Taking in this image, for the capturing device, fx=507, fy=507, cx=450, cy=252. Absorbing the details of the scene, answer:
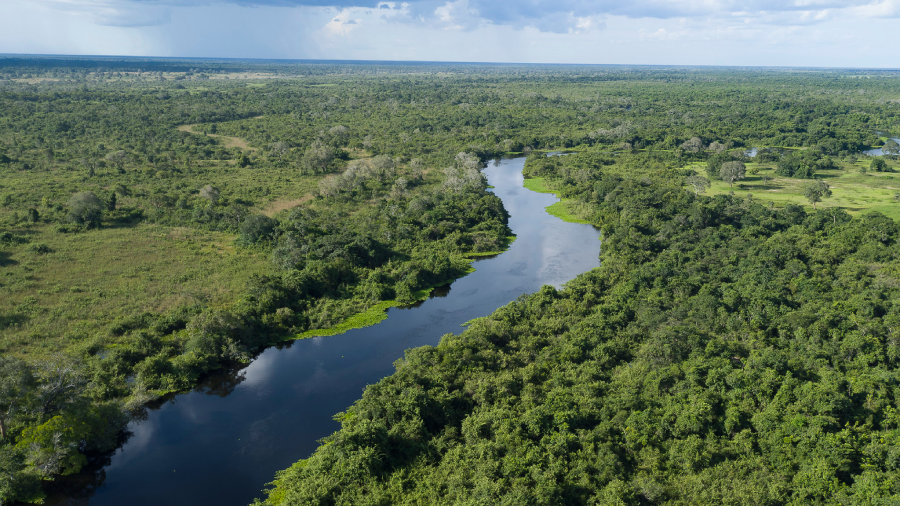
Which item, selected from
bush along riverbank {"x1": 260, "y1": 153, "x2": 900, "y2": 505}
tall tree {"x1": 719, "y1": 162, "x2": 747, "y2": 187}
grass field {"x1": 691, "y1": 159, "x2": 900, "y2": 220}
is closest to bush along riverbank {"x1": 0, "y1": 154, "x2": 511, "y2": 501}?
bush along riverbank {"x1": 260, "y1": 153, "x2": 900, "y2": 505}

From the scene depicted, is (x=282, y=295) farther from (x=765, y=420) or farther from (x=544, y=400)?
(x=765, y=420)

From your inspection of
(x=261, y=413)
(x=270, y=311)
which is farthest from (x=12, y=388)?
(x=270, y=311)

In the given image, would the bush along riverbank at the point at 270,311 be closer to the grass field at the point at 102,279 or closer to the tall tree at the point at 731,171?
the grass field at the point at 102,279

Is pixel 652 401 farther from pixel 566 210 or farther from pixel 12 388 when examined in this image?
pixel 566 210

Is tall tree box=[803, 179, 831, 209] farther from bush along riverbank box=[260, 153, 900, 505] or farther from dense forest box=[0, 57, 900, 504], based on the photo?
bush along riverbank box=[260, 153, 900, 505]

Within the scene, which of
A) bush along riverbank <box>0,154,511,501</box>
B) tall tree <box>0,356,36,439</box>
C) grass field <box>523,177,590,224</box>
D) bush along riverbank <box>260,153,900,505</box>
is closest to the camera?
bush along riverbank <box>260,153,900,505</box>
